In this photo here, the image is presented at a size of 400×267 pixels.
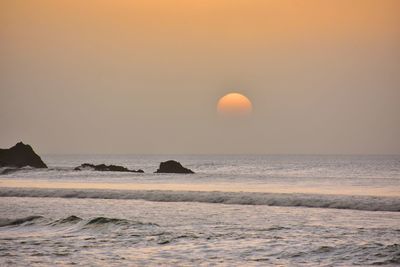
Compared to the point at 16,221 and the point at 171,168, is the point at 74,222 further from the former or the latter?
the point at 171,168

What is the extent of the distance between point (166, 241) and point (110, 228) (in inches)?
174

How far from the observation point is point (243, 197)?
43.0 m

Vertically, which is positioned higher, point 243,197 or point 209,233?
point 243,197

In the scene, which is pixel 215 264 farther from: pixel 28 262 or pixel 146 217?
pixel 146 217

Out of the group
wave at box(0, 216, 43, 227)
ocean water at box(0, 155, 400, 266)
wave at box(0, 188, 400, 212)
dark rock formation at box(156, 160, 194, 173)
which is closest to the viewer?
ocean water at box(0, 155, 400, 266)

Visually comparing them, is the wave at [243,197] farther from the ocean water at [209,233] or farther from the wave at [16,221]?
the wave at [16,221]

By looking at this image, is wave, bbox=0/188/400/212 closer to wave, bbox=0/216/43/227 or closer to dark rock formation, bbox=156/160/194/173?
wave, bbox=0/216/43/227

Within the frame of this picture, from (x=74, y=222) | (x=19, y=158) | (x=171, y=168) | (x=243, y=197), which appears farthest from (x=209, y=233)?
(x=19, y=158)

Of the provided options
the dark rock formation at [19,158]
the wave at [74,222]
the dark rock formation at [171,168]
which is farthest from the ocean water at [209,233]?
the dark rock formation at [19,158]

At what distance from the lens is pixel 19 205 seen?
3884 cm

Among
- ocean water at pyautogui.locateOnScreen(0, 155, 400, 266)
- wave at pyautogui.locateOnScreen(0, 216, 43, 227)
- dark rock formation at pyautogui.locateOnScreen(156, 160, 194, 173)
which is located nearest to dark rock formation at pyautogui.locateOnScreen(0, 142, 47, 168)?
dark rock formation at pyautogui.locateOnScreen(156, 160, 194, 173)

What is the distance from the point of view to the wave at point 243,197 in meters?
37.5

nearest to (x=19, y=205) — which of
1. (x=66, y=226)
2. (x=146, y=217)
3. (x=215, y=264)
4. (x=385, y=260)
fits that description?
(x=146, y=217)

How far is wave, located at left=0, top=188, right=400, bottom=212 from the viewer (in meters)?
37.5
